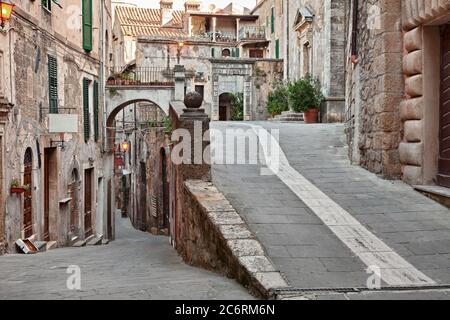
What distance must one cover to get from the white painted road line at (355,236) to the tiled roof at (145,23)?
36.0m

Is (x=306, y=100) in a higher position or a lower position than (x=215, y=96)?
lower

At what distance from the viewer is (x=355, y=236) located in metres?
6.12

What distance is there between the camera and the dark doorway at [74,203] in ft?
50.3

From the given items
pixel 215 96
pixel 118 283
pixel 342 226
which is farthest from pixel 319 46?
pixel 118 283

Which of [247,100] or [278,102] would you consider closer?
[278,102]

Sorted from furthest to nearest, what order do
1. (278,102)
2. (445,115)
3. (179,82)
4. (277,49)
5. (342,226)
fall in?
1. (277,49)
2. (278,102)
3. (179,82)
4. (445,115)
5. (342,226)

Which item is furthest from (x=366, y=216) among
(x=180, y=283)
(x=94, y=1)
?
(x=94, y=1)

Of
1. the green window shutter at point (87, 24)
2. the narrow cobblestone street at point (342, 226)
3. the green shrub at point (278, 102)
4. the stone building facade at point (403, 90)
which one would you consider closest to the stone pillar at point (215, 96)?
the green shrub at point (278, 102)

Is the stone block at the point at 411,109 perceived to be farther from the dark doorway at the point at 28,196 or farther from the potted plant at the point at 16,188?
the dark doorway at the point at 28,196

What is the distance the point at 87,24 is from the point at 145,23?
2929cm

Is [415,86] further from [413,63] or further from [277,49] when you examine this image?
[277,49]

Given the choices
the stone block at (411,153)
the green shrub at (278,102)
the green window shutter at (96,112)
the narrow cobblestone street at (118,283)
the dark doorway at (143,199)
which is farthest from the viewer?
the dark doorway at (143,199)

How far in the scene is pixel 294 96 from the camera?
2102cm
